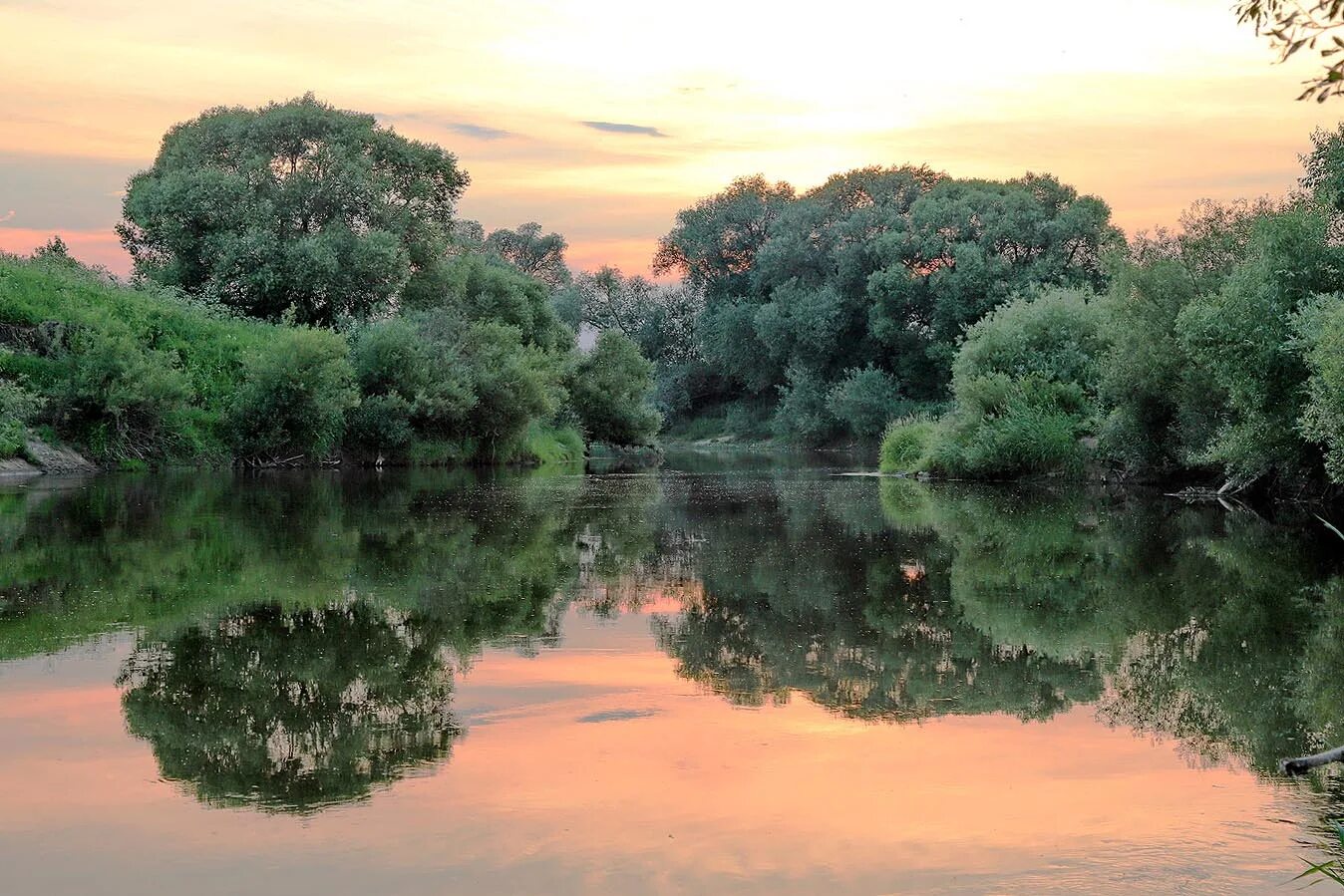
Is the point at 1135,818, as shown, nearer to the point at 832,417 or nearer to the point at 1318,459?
the point at 1318,459

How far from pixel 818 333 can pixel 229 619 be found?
6530 centimetres

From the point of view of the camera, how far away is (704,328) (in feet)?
280

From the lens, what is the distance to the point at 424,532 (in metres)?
20.8

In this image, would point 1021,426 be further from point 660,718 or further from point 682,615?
point 660,718

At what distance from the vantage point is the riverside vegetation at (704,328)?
93.8 feet

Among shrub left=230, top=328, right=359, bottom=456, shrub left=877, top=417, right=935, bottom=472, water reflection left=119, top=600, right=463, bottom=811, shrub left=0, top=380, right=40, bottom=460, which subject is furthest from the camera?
shrub left=230, top=328, right=359, bottom=456

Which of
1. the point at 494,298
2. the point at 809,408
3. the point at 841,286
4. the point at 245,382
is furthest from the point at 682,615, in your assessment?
the point at 841,286

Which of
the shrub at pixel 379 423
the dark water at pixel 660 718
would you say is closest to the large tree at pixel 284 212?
the shrub at pixel 379 423

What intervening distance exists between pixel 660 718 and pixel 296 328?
1673 inches

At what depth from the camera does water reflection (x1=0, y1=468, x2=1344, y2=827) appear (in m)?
8.40

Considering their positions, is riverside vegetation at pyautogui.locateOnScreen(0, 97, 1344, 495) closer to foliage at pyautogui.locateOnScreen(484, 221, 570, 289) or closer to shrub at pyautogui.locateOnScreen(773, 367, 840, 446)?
shrub at pyautogui.locateOnScreen(773, 367, 840, 446)

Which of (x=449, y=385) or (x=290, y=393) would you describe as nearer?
(x=290, y=393)

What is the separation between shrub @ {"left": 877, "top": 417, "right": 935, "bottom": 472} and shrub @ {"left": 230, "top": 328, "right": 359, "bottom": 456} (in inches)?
654

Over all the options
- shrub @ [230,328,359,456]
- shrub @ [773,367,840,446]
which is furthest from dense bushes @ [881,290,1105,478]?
shrub @ [773,367,840,446]
